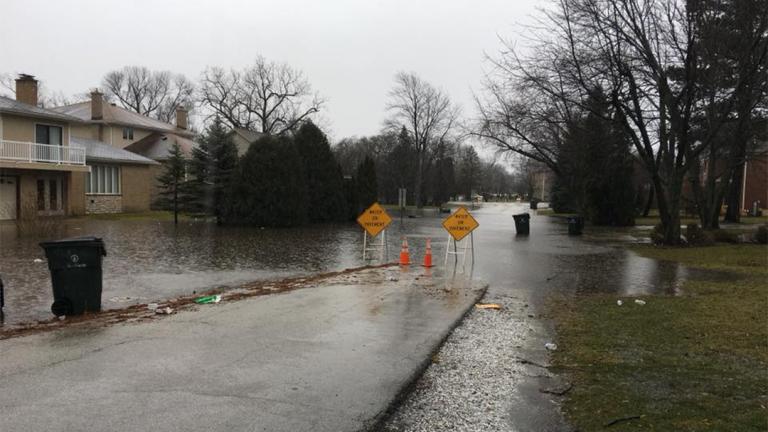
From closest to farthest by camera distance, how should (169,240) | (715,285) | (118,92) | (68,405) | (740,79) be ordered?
1. (68,405)
2. (715,285)
3. (740,79)
4. (169,240)
5. (118,92)

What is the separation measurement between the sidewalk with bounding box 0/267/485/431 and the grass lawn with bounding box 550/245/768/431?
1628mm

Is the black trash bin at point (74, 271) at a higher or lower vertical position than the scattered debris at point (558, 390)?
higher

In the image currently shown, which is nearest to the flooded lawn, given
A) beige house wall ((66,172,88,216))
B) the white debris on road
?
the white debris on road

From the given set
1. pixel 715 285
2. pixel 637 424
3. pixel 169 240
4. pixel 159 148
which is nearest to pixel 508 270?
pixel 715 285

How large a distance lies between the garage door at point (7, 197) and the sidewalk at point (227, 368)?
26525 mm

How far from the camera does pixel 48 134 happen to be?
103ft

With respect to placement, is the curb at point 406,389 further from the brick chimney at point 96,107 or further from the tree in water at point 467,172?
the tree in water at point 467,172

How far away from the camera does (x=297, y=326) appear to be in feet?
23.6

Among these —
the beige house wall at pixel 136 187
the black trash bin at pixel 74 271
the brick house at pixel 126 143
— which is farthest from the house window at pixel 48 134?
the black trash bin at pixel 74 271

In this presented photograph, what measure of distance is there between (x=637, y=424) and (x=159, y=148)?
1814 inches

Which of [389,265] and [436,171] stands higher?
[436,171]

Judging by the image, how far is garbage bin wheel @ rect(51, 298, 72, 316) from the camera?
7.82 meters

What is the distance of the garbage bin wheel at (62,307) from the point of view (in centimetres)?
782

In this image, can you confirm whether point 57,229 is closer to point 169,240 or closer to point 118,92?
point 169,240
